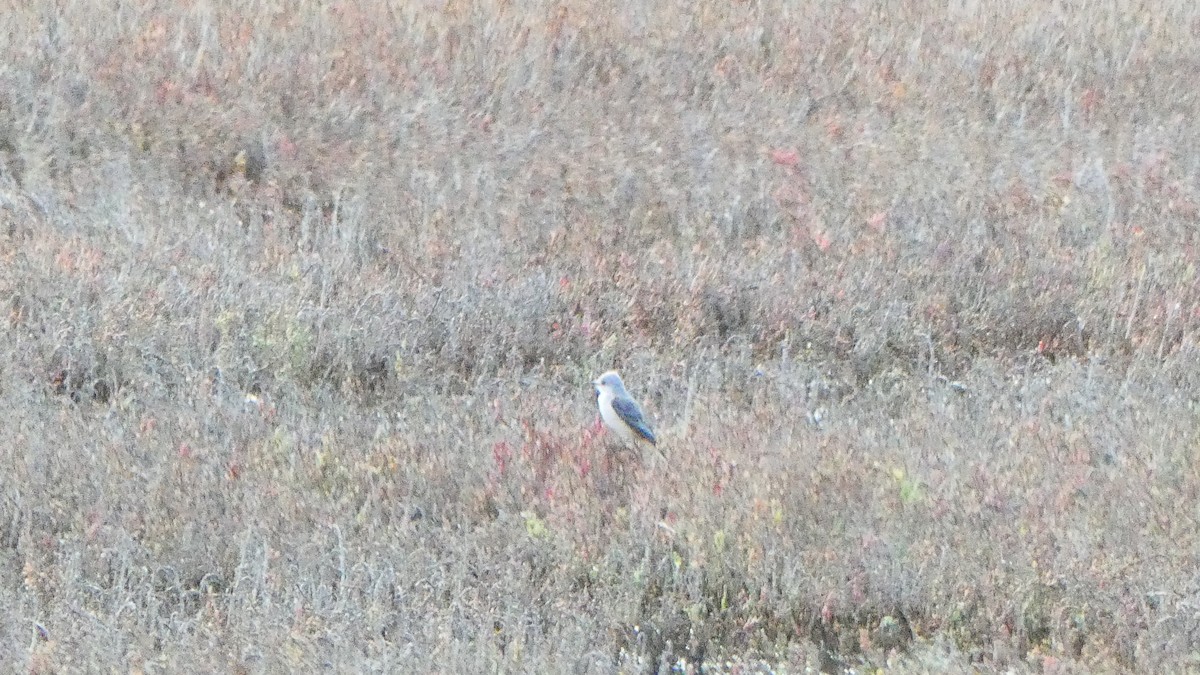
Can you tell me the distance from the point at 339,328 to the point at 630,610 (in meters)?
2.89

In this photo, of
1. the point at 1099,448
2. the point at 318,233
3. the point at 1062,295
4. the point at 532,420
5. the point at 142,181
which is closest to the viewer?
the point at 1099,448

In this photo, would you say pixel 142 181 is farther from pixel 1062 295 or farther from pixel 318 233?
pixel 1062 295

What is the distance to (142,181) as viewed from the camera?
8.95 metres

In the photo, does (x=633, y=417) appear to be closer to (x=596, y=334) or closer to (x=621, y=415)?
(x=621, y=415)

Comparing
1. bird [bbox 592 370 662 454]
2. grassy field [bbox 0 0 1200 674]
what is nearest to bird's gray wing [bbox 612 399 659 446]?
bird [bbox 592 370 662 454]

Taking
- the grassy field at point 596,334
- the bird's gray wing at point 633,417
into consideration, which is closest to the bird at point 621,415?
the bird's gray wing at point 633,417

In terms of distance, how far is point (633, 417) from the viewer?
5.72m

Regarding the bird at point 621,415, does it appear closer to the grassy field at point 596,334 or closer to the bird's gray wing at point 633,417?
the bird's gray wing at point 633,417

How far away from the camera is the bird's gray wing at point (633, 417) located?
18.5 feet

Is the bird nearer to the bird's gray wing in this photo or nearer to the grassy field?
the bird's gray wing

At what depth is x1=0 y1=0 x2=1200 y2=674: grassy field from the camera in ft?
14.5

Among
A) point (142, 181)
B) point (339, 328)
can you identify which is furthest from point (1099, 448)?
point (142, 181)

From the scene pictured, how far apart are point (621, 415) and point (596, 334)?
1460 mm

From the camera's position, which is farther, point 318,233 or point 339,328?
point 318,233
